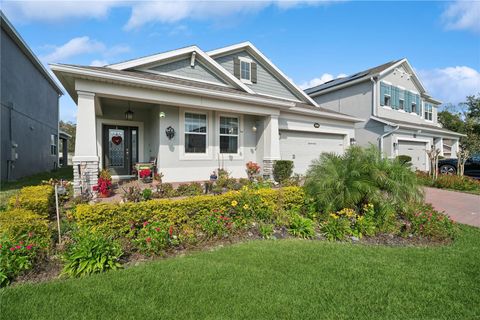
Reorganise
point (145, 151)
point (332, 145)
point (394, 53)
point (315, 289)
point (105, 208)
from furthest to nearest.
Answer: point (394, 53) → point (332, 145) → point (145, 151) → point (105, 208) → point (315, 289)

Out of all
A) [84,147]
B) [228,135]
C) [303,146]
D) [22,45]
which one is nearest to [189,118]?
[228,135]

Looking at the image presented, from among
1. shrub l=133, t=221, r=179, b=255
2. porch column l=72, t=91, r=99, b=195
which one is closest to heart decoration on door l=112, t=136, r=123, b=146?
porch column l=72, t=91, r=99, b=195

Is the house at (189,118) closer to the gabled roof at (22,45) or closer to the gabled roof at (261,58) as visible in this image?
the gabled roof at (261,58)

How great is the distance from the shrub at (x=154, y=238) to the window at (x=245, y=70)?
10058 mm

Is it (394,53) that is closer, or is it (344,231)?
(344,231)

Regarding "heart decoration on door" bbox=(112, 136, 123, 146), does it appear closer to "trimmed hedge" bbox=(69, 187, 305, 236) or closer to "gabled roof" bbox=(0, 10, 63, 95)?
"gabled roof" bbox=(0, 10, 63, 95)

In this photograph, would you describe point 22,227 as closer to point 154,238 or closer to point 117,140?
point 154,238

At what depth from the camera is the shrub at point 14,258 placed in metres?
2.89

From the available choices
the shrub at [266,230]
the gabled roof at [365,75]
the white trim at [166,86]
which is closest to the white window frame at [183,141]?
the white trim at [166,86]

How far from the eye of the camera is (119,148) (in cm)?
1068

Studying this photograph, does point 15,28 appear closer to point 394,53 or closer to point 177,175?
point 177,175

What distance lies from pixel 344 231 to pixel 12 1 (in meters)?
10.6

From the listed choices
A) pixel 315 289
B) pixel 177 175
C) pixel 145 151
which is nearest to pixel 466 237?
pixel 315 289

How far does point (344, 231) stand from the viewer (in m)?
4.68
